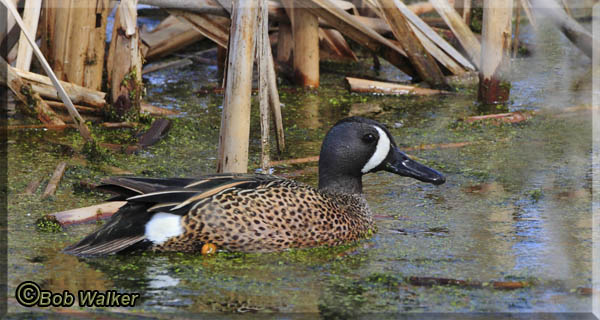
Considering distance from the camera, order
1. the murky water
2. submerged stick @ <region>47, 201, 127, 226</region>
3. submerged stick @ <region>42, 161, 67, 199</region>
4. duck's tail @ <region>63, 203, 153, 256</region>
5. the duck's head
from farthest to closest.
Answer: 1. submerged stick @ <region>42, 161, 67, 199</region>
2. the duck's head
3. submerged stick @ <region>47, 201, 127, 226</region>
4. duck's tail @ <region>63, 203, 153, 256</region>
5. the murky water

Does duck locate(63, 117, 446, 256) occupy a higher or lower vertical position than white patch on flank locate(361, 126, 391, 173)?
lower

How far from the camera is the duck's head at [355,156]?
5039 millimetres

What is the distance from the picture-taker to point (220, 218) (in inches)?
176

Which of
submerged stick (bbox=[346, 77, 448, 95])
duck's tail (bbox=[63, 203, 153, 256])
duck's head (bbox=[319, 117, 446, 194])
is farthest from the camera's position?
submerged stick (bbox=[346, 77, 448, 95])

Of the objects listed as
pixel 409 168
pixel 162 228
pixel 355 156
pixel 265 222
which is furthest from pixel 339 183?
pixel 162 228

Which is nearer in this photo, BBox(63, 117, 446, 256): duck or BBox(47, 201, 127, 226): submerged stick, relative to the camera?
BBox(63, 117, 446, 256): duck

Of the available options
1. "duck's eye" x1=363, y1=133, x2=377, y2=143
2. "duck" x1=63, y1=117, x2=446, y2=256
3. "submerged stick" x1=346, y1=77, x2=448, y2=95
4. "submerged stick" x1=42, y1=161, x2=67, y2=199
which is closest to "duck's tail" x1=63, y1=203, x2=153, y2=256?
"duck" x1=63, y1=117, x2=446, y2=256

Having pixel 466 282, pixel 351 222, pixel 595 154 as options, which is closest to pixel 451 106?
pixel 595 154

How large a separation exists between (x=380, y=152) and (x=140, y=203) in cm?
139

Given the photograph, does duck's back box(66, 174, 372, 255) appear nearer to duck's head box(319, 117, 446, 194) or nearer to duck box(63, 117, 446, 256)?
duck box(63, 117, 446, 256)

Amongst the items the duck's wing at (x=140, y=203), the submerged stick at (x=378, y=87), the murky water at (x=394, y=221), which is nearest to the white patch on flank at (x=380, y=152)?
the murky water at (x=394, y=221)

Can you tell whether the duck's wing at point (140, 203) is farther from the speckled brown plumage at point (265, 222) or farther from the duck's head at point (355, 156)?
the duck's head at point (355, 156)

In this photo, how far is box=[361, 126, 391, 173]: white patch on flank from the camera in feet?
16.6

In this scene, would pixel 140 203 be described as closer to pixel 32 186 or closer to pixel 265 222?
pixel 265 222
